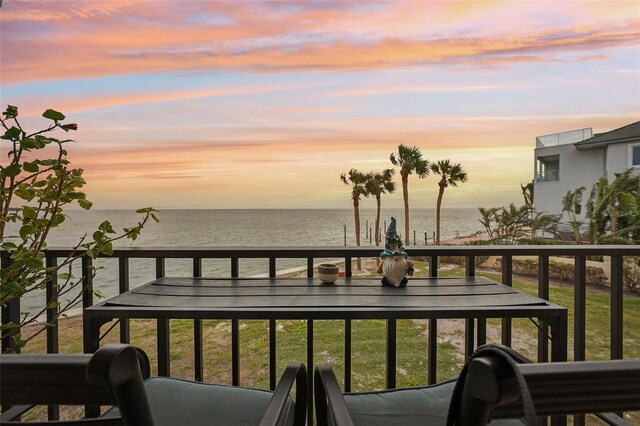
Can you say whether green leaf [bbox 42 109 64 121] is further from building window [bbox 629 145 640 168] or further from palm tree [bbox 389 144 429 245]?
building window [bbox 629 145 640 168]

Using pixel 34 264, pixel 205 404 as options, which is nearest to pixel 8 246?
pixel 34 264

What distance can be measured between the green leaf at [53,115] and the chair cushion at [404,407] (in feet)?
5.18

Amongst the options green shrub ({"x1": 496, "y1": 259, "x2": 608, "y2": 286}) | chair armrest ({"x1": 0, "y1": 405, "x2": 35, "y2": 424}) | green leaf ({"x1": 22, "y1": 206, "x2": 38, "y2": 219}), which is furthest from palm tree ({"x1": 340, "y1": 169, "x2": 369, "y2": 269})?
chair armrest ({"x1": 0, "y1": 405, "x2": 35, "y2": 424})

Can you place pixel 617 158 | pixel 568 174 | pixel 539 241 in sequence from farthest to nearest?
pixel 568 174 < pixel 539 241 < pixel 617 158

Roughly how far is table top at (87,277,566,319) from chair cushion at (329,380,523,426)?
268mm

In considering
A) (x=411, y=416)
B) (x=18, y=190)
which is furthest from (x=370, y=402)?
(x=18, y=190)

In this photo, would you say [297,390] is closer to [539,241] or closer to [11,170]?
[11,170]

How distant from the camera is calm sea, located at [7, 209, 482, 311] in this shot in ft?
44.2

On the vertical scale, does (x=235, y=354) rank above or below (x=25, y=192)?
below

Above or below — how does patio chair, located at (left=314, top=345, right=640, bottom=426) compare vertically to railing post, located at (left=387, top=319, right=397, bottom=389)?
above

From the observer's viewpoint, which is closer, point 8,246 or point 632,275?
point 8,246

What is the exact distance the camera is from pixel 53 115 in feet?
5.00

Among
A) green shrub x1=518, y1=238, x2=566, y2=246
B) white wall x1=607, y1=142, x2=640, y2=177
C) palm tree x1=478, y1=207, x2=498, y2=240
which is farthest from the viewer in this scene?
palm tree x1=478, y1=207, x2=498, y2=240

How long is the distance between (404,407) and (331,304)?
44cm
